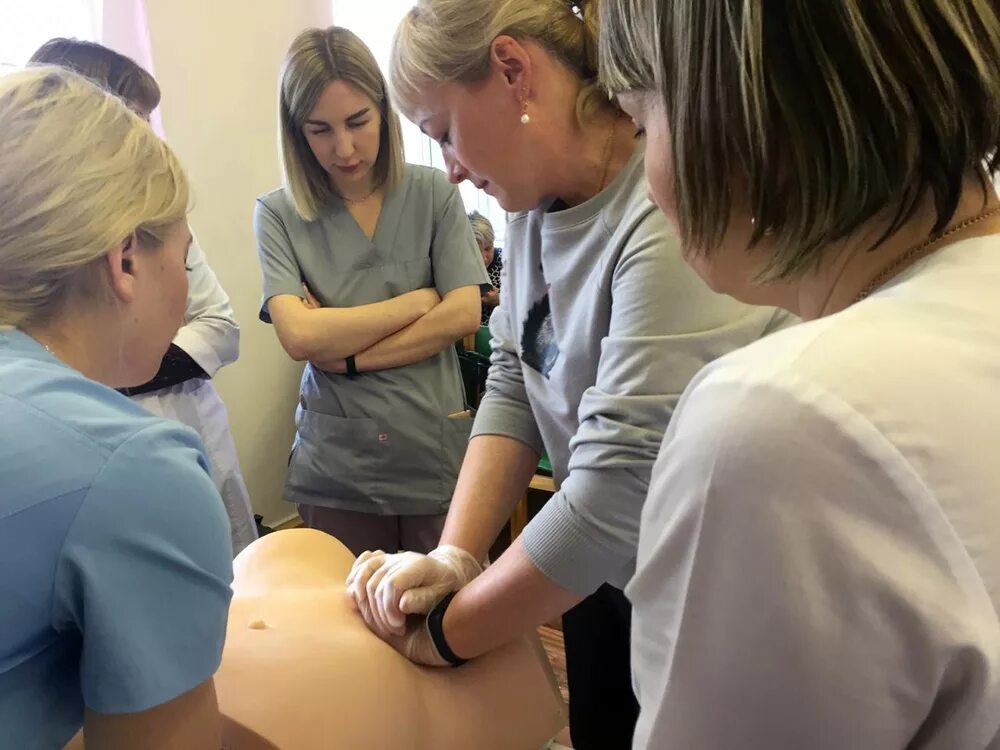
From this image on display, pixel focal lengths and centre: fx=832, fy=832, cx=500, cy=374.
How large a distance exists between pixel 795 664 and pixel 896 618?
0.17 ft

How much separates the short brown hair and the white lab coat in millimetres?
302

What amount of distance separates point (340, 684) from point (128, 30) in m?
2.12

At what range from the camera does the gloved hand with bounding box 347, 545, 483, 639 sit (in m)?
0.92

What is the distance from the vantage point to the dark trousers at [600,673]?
1.21 metres

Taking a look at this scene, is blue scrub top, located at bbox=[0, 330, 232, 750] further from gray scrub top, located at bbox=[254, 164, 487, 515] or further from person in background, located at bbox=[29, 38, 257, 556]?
gray scrub top, located at bbox=[254, 164, 487, 515]

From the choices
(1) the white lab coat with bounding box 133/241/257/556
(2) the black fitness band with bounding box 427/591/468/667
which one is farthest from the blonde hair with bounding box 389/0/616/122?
(1) the white lab coat with bounding box 133/241/257/556

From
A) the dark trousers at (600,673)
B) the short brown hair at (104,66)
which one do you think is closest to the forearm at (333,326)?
the short brown hair at (104,66)

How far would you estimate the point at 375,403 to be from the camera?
1.87m

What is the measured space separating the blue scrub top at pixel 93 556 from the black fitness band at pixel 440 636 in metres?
0.24

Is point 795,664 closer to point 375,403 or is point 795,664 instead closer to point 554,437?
point 554,437

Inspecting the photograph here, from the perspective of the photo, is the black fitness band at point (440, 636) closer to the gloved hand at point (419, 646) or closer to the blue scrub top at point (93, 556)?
the gloved hand at point (419, 646)

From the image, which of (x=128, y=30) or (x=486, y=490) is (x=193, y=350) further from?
(x=128, y=30)

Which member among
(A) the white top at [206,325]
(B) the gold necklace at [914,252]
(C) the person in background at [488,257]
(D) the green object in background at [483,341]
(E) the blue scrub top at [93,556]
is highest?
(B) the gold necklace at [914,252]

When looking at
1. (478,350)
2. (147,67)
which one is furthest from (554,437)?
(147,67)
